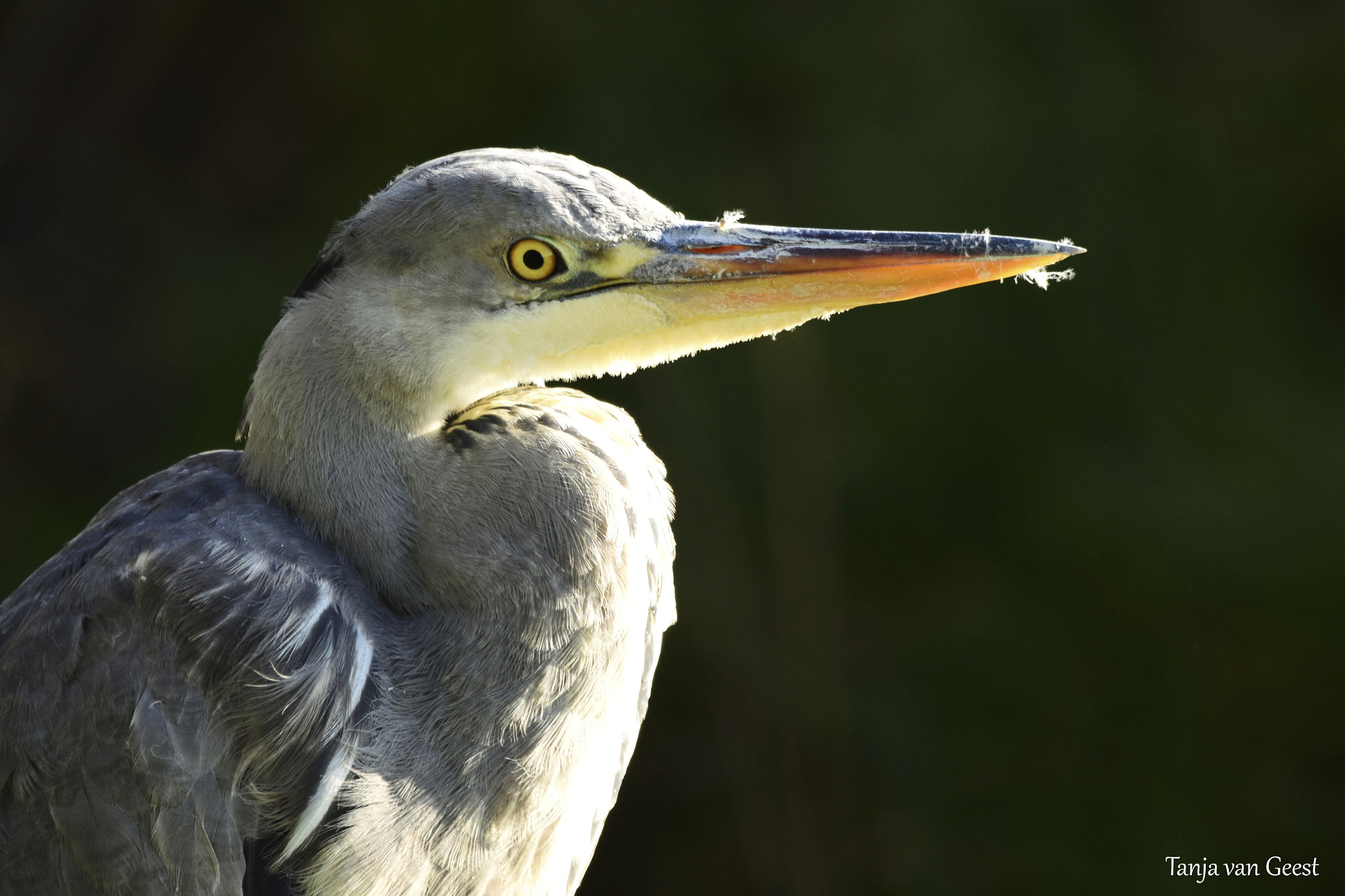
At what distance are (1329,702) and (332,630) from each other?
3.57 metres

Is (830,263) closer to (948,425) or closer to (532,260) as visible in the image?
(532,260)

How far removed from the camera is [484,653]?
1.76 m

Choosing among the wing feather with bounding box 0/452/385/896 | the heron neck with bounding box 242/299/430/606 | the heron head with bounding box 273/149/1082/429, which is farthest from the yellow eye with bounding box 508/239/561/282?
the wing feather with bounding box 0/452/385/896

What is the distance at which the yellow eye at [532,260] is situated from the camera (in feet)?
6.03

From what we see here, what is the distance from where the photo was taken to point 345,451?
1835 millimetres

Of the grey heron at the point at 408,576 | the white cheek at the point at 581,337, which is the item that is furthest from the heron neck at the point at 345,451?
the white cheek at the point at 581,337

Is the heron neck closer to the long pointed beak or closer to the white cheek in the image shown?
the white cheek

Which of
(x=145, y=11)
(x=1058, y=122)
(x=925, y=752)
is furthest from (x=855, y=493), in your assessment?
(x=145, y=11)

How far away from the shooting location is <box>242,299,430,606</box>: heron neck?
72.0 inches

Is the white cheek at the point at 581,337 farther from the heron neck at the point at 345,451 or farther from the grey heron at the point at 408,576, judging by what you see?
the heron neck at the point at 345,451

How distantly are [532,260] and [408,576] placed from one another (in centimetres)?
52

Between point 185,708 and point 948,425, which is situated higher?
point 948,425
